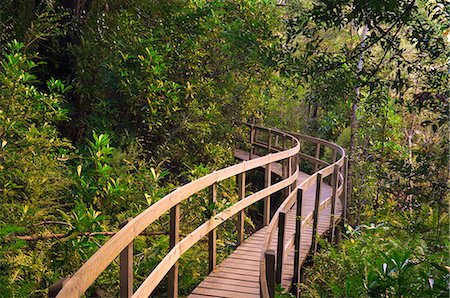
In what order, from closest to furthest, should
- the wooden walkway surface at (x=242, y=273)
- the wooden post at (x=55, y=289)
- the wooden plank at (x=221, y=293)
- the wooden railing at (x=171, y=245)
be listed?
the wooden post at (x=55, y=289)
the wooden railing at (x=171, y=245)
the wooden plank at (x=221, y=293)
the wooden walkway surface at (x=242, y=273)

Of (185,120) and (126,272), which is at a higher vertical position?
(126,272)

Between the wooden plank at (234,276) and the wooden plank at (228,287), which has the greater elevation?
the wooden plank at (228,287)

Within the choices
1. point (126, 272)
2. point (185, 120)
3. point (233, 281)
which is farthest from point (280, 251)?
point (185, 120)

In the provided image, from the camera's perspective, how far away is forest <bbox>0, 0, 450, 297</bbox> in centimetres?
423

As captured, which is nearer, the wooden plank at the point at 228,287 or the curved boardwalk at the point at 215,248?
the curved boardwalk at the point at 215,248

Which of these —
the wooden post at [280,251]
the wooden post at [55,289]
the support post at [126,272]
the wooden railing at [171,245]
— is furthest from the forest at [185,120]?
the wooden post at [55,289]

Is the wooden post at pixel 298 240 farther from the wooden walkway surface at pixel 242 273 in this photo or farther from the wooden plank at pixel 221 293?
the wooden plank at pixel 221 293

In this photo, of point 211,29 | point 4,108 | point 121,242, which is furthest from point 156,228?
point 211,29

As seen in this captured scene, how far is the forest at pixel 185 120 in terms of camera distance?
423 cm

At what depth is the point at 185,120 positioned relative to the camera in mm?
9070

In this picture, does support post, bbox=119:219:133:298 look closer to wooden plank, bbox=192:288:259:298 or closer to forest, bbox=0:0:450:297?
forest, bbox=0:0:450:297

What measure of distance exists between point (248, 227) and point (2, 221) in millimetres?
8916

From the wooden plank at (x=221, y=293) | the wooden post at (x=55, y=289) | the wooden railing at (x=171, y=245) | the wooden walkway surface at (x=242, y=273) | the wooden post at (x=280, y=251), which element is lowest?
the wooden walkway surface at (x=242, y=273)

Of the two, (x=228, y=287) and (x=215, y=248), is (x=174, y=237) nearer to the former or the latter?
(x=228, y=287)
